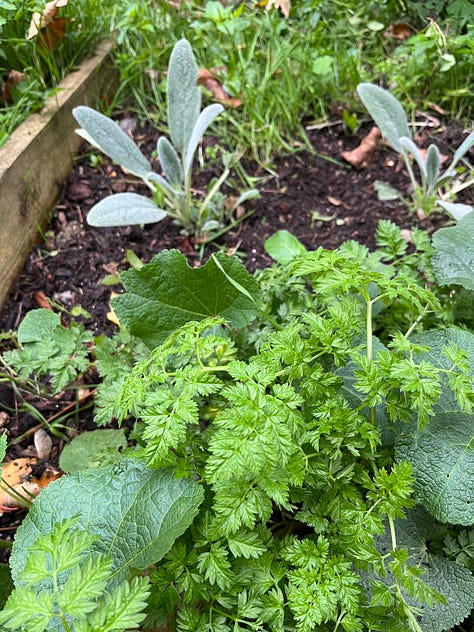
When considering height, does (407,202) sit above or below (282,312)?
below

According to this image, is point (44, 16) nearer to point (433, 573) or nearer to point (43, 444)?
point (43, 444)

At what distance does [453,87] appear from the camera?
2.52 meters

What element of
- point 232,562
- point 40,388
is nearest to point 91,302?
point 40,388

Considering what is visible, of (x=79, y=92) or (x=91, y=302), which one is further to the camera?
(x=79, y=92)

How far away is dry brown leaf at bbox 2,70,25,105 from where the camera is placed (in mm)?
2248

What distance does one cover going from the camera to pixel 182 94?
1970mm

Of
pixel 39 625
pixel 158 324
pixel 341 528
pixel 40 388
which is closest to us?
pixel 39 625

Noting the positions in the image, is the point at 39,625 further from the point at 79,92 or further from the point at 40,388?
the point at 79,92

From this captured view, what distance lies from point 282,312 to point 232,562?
2.15 feet

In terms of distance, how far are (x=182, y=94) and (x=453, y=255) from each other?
107 centimetres

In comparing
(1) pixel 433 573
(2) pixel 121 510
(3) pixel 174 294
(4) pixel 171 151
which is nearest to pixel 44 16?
(4) pixel 171 151

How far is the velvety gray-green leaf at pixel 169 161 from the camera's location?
6.36ft

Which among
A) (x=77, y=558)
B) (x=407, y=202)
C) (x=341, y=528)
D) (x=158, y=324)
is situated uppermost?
(x=77, y=558)

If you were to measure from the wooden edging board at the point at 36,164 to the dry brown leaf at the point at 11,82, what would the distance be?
16 cm
